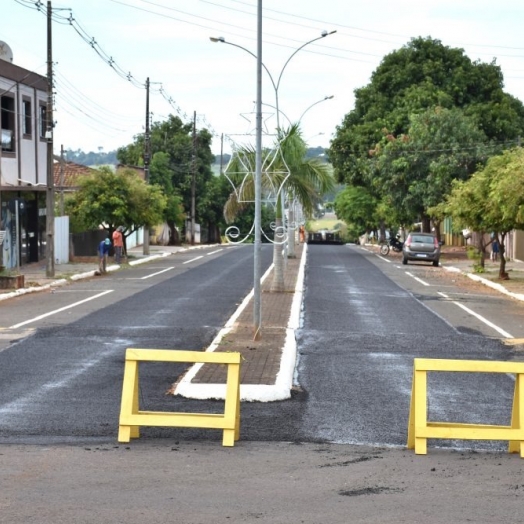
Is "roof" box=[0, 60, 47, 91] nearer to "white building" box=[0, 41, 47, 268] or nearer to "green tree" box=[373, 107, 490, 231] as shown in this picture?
"white building" box=[0, 41, 47, 268]

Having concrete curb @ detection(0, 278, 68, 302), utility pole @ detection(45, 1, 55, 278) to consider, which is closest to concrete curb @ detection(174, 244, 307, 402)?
concrete curb @ detection(0, 278, 68, 302)

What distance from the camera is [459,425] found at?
11.4m

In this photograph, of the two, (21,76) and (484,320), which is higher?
(21,76)

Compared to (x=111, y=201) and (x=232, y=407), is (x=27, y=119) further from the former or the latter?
(x=232, y=407)

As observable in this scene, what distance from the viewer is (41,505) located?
8656mm

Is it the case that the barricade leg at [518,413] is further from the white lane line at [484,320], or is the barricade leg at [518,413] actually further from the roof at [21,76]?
the roof at [21,76]

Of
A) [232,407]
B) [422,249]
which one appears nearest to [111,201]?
→ [422,249]

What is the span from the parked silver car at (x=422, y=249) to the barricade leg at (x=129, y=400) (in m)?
44.8

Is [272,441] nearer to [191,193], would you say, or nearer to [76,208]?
[76,208]

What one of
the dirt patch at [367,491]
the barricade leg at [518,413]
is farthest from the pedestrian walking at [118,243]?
the dirt patch at [367,491]

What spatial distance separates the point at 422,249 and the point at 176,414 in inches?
1779

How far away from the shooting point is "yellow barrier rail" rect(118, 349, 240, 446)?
1142cm

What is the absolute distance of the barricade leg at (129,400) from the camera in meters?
11.5

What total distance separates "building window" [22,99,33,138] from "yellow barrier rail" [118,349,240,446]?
36.7 meters
